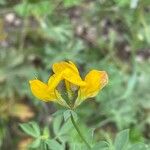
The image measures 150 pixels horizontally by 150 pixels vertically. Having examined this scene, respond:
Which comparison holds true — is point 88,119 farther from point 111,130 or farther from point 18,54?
point 18,54

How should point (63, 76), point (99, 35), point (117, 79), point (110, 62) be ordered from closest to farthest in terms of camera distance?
1. point (63, 76)
2. point (117, 79)
3. point (110, 62)
4. point (99, 35)

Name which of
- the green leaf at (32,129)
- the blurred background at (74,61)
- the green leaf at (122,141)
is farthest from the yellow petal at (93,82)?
the blurred background at (74,61)

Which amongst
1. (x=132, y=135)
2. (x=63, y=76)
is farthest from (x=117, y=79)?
(x=63, y=76)

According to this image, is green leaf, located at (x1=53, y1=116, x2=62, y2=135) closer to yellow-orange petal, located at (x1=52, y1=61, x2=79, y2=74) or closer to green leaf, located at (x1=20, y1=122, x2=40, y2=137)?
green leaf, located at (x1=20, y1=122, x2=40, y2=137)

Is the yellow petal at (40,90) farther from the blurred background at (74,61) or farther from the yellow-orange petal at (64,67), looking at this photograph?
the blurred background at (74,61)

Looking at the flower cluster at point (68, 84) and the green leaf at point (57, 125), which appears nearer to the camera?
the flower cluster at point (68, 84)

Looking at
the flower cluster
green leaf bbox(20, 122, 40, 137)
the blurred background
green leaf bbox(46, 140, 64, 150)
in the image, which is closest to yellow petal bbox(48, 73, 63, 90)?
the flower cluster
